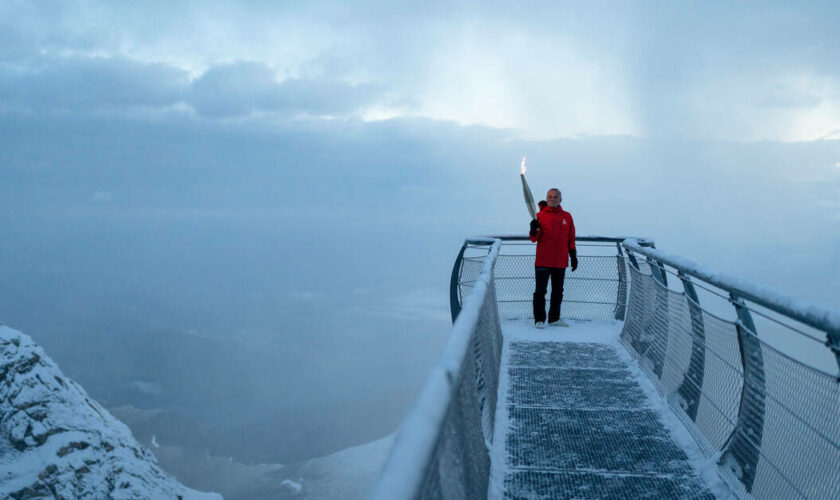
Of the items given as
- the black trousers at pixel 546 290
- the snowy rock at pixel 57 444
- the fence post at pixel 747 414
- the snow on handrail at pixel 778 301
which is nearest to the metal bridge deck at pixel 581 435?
the fence post at pixel 747 414

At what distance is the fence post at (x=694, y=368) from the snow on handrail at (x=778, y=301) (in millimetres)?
511

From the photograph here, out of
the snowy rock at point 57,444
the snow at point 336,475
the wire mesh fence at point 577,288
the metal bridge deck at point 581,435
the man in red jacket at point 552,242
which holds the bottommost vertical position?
the snow at point 336,475

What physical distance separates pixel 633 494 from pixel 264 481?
A: 568 ft

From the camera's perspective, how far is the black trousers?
860 cm

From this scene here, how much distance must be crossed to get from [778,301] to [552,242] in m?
5.26

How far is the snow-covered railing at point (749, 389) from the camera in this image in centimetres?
277

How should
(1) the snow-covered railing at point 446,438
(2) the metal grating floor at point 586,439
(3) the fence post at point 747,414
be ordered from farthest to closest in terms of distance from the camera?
(2) the metal grating floor at point 586,439 → (3) the fence post at point 747,414 → (1) the snow-covered railing at point 446,438

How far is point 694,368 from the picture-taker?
5086mm

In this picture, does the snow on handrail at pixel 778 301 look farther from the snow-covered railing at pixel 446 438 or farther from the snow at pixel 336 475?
the snow at pixel 336 475

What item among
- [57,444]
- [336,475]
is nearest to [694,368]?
[57,444]

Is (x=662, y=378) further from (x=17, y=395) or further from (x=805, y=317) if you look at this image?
(x=17, y=395)

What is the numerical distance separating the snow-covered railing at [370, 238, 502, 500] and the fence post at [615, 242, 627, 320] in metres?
5.80

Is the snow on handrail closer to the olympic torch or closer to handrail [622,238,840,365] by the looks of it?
handrail [622,238,840,365]

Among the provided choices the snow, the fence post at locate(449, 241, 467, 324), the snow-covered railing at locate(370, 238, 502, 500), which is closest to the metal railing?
the snow-covered railing at locate(370, 238, 502, 500)
